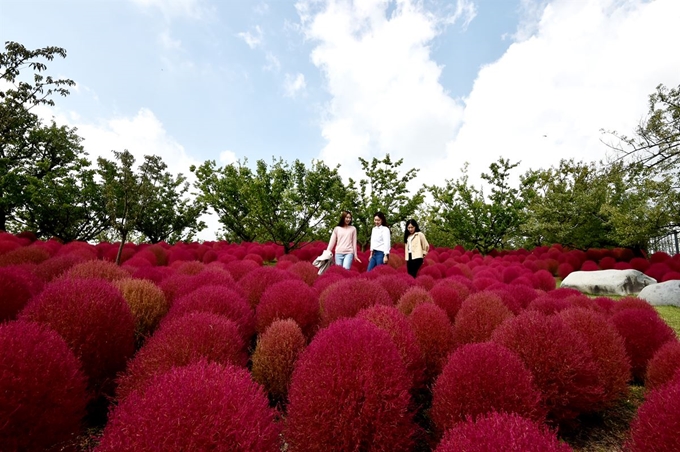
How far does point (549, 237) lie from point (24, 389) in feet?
71.3

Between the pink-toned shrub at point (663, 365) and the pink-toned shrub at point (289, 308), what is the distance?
387 cm

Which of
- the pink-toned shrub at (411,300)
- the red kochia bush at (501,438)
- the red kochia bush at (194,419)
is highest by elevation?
the pink-toned shrub at (411,300)

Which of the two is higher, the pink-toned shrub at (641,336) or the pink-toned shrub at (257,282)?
the pink-toned shrub at (257,282)

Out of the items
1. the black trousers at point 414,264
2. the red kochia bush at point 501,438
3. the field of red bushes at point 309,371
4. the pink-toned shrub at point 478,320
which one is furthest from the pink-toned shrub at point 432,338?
the black trousers at point 414,264

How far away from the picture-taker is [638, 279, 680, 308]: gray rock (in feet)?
32.2

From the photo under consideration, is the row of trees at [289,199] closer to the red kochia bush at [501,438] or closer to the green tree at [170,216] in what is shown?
the green tree at [170,216]

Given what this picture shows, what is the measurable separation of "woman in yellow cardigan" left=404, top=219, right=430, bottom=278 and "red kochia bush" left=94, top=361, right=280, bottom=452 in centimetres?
860

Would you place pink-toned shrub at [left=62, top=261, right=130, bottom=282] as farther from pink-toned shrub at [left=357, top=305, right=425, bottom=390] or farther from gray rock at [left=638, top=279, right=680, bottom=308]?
gray rock at [left=638, top=279, right=680, bottom=308]

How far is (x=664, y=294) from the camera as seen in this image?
10008 mm

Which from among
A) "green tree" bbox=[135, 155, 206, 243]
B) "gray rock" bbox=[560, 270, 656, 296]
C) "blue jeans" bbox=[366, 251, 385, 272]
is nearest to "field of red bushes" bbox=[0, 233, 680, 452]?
"blue jeans" bbox=[366, 251, 385, 272]

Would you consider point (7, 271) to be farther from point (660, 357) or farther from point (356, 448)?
point (660, 357)

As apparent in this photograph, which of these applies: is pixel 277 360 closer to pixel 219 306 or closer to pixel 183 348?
pixel 183 348

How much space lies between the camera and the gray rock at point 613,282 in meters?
12.1

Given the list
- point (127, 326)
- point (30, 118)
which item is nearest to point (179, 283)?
point (127, 326)
